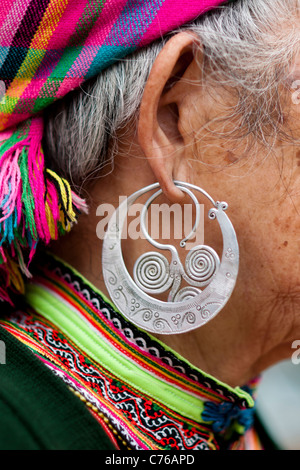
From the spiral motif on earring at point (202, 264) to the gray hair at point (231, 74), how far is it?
0.77 feet

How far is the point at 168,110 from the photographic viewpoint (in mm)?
1022

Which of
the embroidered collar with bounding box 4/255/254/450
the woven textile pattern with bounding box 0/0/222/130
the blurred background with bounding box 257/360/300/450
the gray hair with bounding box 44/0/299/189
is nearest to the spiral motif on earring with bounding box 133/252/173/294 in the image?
the embroidered collar with bounding box 4/255/254/450

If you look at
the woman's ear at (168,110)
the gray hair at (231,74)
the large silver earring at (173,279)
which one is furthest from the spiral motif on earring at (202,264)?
the gray hair at (231,74)

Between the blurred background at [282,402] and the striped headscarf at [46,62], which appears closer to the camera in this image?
the striped headscarf at [46,62]

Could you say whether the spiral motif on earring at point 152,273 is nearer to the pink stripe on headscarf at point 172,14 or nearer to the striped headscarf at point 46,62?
the striped headscarf at point 46,62

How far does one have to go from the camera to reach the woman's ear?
0.94 metres

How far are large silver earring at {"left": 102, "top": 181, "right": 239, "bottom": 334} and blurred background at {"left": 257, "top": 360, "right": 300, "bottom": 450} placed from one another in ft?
2.63

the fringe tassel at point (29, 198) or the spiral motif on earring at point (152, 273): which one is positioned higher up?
the fringe tassel at point (29, 198)

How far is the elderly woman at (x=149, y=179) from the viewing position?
0.95m

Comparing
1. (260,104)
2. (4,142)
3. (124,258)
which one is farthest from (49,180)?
(260,104)

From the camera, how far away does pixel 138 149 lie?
40.9 inches

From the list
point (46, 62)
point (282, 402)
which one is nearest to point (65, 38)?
point (46, 62)

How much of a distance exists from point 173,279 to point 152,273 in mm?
43

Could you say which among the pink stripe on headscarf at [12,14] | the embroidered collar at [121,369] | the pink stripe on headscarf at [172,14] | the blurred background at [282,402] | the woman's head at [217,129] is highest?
the pink stripe on headscarf at [12,14]
